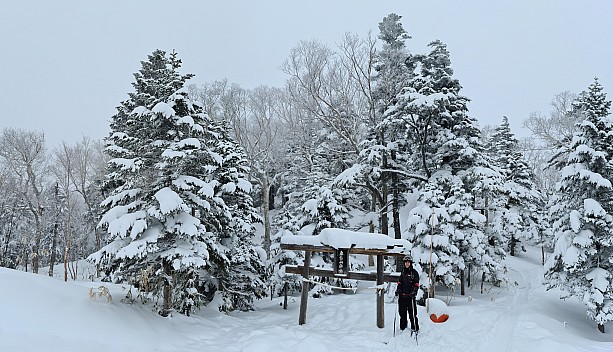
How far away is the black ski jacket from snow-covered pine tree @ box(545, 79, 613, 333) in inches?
286

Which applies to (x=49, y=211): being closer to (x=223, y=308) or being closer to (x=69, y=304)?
(x=223, y=308)

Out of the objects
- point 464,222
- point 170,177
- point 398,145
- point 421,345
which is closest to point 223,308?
point 170,177

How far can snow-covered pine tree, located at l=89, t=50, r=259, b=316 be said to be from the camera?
1019 cm

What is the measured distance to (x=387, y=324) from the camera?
36.9 feet

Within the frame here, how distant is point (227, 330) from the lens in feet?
35.6

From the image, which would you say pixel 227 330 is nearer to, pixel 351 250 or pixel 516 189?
pixel 351 250

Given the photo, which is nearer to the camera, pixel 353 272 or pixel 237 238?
pixel 353 272

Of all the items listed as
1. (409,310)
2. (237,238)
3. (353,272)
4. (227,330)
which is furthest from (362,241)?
(237,238)

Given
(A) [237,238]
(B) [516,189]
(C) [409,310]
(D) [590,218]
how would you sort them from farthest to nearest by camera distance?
(B) [516,189] < (A) [237,238] < (D) [590,218] < (C) [409,310]

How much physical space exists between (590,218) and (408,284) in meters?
8.38

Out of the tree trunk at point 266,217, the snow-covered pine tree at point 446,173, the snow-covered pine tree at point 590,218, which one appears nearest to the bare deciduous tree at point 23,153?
the tree trunk at point 266,217

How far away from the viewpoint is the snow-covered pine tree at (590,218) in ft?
44.2

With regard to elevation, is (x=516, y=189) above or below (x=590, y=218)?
above

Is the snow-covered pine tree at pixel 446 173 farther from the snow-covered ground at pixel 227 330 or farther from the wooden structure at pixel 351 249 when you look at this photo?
the wooden structure at pixel 351 249
